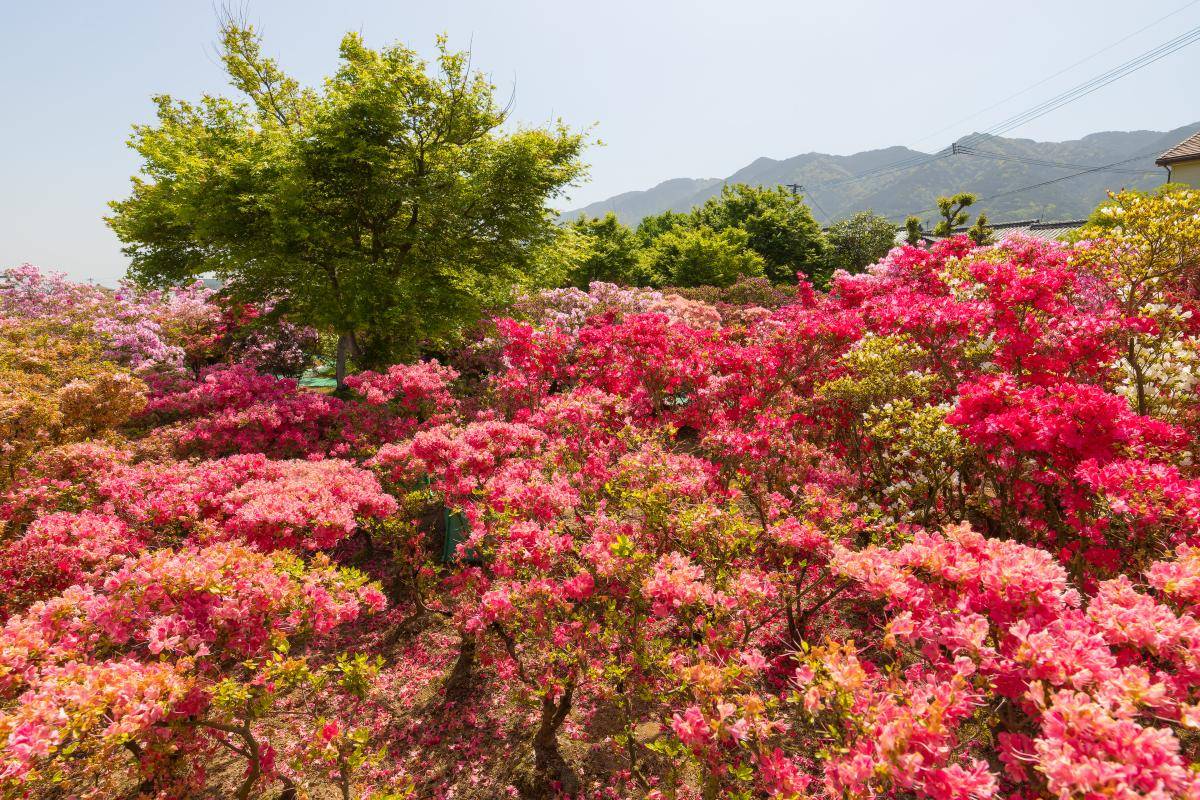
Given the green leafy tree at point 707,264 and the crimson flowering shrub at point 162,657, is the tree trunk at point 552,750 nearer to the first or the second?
the crimson flowering shrub at point 162,657

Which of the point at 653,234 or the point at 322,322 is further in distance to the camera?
the point at 653,234

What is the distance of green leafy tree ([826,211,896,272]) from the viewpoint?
3891 centimetres

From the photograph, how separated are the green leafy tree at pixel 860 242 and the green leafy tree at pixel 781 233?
1.05m

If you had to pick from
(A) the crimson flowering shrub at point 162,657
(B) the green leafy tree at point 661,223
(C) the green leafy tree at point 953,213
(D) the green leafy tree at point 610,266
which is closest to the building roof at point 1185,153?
(C) the green leafy tree at point 953,213

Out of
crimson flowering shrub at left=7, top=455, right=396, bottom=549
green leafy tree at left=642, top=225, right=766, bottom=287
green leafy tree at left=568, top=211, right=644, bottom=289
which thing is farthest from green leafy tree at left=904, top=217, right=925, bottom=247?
crimson flowering shrub at left=7, top=455, right=396, bottom=549

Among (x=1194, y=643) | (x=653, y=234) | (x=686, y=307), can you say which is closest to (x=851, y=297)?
(x=686, y=307)

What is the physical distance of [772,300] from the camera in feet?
71.7

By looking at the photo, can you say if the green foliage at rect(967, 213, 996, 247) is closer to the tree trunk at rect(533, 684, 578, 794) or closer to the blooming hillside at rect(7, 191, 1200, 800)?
the blooming hillside at rect(7, 191, 1200, 800)

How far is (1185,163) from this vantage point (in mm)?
26375

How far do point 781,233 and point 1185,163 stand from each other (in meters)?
22.1

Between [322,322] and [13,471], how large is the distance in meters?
6.57

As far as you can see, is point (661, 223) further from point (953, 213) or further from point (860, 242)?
point (953, 213)

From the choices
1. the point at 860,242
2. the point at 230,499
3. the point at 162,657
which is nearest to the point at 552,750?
the point at 162,657

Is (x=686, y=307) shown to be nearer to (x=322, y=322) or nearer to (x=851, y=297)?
(x=851, y=297)
